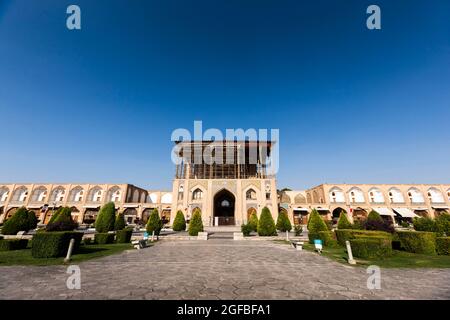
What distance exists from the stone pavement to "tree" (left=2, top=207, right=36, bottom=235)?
11407mm

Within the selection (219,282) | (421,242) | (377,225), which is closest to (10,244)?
(219,282)

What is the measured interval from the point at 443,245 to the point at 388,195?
3299 centimetres

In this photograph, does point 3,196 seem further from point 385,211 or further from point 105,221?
point 385,211

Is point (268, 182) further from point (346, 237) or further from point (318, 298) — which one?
point (318, 298)

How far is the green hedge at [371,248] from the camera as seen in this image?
816 cm

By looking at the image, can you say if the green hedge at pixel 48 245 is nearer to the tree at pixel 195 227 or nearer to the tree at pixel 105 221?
the tree at pixel 105 221

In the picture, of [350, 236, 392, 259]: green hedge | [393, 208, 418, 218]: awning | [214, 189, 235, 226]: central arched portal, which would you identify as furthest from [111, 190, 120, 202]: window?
[393, 208, 418, 218]: awning

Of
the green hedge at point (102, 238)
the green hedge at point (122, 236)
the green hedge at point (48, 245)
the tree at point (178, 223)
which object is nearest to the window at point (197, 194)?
the tree at point (178, 223)

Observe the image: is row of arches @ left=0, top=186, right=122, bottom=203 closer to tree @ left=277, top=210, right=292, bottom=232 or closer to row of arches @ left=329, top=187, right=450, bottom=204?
tree @ left=277, top=210, right=292, bottom=232

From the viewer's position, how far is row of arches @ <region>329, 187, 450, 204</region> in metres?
35.5

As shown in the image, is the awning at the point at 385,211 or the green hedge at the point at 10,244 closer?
the green hedge at the point at 10,244

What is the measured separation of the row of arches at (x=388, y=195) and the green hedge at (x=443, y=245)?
28.6 meters

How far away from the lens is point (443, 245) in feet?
30.8
